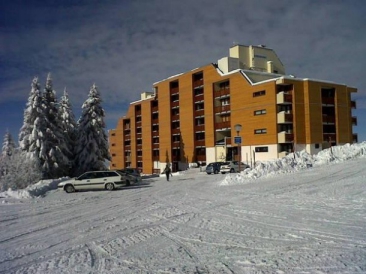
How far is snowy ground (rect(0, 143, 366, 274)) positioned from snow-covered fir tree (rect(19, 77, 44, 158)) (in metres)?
23.3

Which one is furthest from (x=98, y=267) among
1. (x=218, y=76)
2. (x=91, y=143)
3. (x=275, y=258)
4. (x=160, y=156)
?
(x=160, y=156)

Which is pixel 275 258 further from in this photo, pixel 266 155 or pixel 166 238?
pixel 266 155

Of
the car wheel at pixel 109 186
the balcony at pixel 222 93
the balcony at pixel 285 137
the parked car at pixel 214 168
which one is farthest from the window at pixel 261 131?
the car wheel at pixel 109 186

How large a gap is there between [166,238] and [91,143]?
118 ft

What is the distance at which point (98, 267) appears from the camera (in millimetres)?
6820

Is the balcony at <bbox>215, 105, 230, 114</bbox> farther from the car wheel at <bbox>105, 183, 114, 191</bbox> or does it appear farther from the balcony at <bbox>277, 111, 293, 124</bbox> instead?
the car wheel at <bbox>105, 183, 114, 191</bbox>

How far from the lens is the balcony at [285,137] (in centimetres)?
4984

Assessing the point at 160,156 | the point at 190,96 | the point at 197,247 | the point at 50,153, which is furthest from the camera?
the point at 160,156

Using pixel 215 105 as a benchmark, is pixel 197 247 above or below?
below

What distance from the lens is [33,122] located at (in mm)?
39812

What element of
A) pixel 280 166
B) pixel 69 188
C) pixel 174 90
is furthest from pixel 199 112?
pixel 69 188

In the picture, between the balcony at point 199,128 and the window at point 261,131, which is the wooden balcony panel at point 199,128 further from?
the window at point 261,131

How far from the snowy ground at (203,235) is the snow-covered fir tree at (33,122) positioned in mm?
23252

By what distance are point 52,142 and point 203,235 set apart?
34.6 meters
